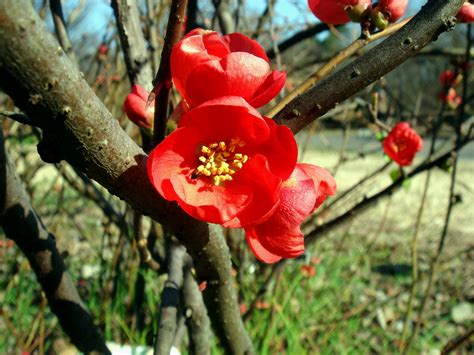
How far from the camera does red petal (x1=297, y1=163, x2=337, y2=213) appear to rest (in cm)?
68

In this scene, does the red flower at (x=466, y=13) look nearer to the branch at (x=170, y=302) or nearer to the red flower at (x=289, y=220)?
the red flower at (x=289, y=220)

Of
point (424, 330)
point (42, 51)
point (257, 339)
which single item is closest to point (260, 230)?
point (42, 51)

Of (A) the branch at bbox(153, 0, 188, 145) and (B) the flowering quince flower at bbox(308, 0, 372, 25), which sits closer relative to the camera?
(A) the branch at bbox(153, 0, 188, 145)

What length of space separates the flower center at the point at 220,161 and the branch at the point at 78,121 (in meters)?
0.07

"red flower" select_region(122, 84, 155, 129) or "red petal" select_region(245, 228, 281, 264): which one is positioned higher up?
"red flower" select_region(122, 84, 155, 129)

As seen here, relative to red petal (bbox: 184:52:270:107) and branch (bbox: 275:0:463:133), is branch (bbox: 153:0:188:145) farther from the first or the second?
branch (bbox: 275:0:463:133)

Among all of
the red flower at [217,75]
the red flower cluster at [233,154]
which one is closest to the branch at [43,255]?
the red flower cluster at [233,154]

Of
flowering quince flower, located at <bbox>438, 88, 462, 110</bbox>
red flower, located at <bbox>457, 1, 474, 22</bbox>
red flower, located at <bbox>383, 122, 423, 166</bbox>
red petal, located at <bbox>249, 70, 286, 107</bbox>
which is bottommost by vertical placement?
flowering quince flower, located at <bbox>438, 88, 462, 110</bbox>

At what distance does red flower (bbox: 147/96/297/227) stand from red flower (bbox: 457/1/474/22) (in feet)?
1.07

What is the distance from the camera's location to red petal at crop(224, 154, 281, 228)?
577 mm

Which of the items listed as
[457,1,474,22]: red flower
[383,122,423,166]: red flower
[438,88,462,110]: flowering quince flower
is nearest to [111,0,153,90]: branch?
[457,1,474,22]: red flower

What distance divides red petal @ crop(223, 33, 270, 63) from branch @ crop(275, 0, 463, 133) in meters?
0.08

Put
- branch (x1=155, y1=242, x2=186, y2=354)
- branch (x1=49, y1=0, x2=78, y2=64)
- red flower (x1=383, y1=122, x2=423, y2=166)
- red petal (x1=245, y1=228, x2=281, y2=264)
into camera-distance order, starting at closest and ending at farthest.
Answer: red petal (x1=245, y1=228, x2=281, y2=264)
branch (x1=155, y1=242, x2=186, y2=354)
branch (x1=49, y1=0, x2=78, y2=64)
red flower (x1=383, y1=122, x2=423, y2=166)

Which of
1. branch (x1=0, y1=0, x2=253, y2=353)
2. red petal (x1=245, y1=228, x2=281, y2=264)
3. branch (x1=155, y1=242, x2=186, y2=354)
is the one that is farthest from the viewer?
branch (x1=155, y1=242, x2=186, y2=354)
